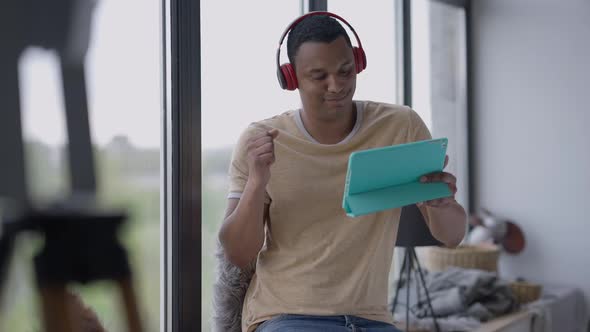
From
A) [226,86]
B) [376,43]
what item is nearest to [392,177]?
[226,86]

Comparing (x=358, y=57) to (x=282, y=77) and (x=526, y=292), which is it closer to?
(x=282, y=77)

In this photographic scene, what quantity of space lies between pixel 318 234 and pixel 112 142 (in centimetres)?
60

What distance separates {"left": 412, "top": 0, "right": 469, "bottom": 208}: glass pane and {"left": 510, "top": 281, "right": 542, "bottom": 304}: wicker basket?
0.72 meters

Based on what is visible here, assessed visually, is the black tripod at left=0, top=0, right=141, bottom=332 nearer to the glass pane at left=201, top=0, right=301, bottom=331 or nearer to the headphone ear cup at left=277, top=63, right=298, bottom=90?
the glass pane at left=201, top=0, right=301, bottom=331

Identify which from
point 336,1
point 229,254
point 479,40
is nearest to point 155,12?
point 229,254

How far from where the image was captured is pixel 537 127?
3434 mm

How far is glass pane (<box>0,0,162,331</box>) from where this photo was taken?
1542mm

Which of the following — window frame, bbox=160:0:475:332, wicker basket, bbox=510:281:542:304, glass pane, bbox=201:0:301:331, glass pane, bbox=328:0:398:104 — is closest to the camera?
window frame, bbox=160:0:475:332

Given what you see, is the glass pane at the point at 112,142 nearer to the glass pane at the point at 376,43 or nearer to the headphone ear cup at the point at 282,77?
the headphone ear cup at the point at 282,77

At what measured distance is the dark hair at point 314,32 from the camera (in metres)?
1.48

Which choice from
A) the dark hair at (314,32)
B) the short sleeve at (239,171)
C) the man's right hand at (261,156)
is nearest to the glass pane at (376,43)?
the dark hair at (314,32)

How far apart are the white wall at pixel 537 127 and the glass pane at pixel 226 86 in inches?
65.0

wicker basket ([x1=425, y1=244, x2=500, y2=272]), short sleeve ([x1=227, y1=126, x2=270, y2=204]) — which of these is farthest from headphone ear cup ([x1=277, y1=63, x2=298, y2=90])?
wicker basket ([x1=425, y1=244, x2=500, y2=272])

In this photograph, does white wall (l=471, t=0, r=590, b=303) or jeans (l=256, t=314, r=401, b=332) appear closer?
jeans (l=256, t=314, r=401, b=332)
